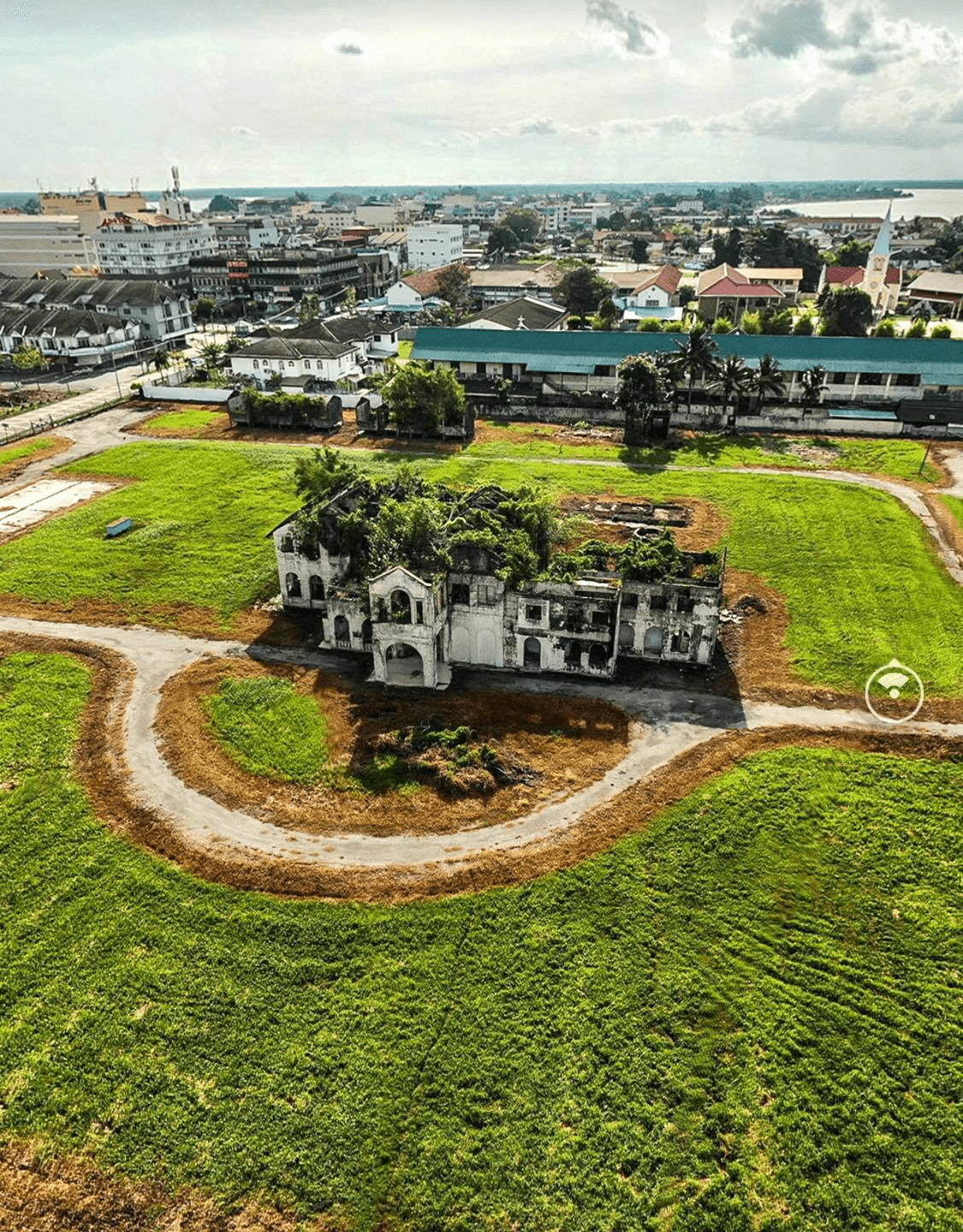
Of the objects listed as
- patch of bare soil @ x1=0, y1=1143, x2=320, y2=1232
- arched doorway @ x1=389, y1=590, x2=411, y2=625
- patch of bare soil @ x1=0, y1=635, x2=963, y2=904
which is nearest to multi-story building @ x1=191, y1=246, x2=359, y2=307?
arched doorway @ x1=389, y1=590, x2=411, y2=625

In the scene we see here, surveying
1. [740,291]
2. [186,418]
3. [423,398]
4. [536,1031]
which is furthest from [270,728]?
[740,291]

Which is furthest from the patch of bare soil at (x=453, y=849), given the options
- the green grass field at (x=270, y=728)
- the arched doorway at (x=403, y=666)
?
the arched doorway at (x=403, y=666)

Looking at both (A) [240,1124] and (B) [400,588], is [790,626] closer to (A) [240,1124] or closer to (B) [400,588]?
(B) [400,588]

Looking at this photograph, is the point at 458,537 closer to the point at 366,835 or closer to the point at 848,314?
the point at 366,835

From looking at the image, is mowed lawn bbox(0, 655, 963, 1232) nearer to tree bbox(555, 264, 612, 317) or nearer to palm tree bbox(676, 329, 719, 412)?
palm tree bbox(676, 329, 719, 412)

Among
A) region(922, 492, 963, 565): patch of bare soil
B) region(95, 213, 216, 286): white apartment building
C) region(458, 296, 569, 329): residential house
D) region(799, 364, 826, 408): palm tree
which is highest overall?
region(95, 213, 216, 286): white apartment building

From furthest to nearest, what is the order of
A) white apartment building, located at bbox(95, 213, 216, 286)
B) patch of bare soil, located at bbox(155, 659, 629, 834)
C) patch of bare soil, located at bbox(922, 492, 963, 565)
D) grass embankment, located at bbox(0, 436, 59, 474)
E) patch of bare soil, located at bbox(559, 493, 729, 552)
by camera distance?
white apartment building, located at bbox(95, 213, 216, 286)
grass embankment, located at bbox(0, 436, 59, 474)
patch of bare soil, located at bbox(922, 492, 963, 565)
patch of bare soil, located at bbox(559, 493, 729, 552)
patch of bare soil, located at bbox(155, 659, 629, 834)
